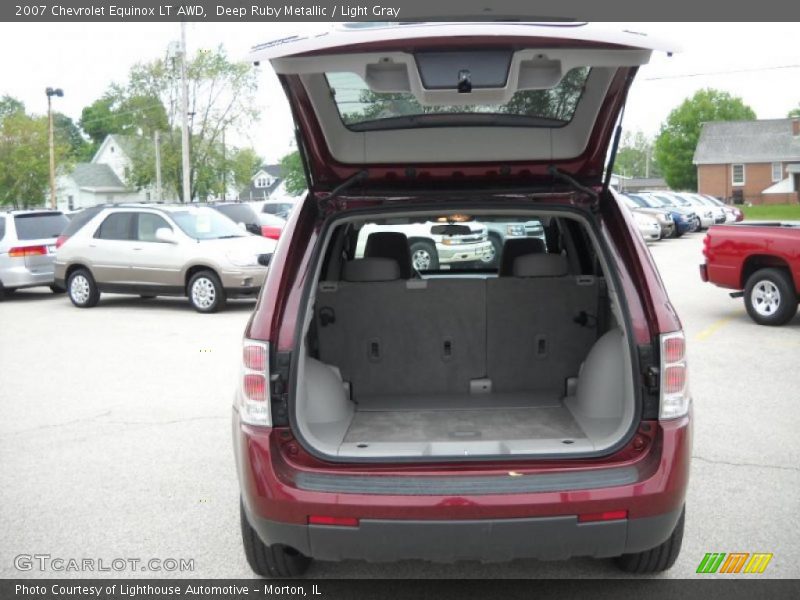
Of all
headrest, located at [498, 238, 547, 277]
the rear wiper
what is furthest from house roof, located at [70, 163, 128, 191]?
the rear wiper

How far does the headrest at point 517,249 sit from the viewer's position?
558 centimetres

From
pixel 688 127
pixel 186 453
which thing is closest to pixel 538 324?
pixel 186 453

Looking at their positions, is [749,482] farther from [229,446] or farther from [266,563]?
[229,446]

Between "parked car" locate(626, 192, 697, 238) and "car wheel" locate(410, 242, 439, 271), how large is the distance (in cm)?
2361

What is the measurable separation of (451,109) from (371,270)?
1453 millimetres

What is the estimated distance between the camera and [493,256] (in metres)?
7.24

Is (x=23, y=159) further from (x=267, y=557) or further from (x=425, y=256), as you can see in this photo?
(x=267, y=557)

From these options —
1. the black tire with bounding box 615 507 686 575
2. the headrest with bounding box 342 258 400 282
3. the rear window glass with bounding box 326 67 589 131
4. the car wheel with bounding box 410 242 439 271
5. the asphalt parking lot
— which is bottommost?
the asphalt parking lot

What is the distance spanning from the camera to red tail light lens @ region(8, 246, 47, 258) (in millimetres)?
16375

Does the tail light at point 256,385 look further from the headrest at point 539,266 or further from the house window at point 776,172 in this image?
the house window at point 776,172

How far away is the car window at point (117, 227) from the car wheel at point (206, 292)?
1.74m

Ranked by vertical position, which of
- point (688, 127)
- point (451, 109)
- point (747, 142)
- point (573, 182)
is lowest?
point (573, 182)

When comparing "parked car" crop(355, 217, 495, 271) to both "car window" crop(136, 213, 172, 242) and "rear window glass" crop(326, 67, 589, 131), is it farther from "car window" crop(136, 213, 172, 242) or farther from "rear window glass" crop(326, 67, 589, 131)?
"car window" crop(136, 213, 172, 242)

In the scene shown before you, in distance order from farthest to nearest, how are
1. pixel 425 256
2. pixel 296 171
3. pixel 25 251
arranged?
pixel 296 171 < pixel 25 251 < pixel 425 256
